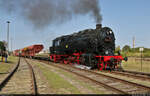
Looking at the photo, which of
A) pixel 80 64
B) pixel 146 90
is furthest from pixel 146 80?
pixel 80 64

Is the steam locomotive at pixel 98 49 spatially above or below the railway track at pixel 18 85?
above

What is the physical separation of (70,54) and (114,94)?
541 inches

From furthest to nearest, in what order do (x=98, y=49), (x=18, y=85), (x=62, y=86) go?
(x=98, y=49) → (x=18, y=85) → (x=62, y=86)

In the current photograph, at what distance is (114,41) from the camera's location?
1508 cm

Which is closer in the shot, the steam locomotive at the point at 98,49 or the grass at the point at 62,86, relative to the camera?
the grass at the point at 62,86

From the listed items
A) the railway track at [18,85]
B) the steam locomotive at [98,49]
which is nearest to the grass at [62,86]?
the railway track at [18,85]

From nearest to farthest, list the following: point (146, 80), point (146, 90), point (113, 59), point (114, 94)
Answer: point (114, 94), point (146, 90), point (146, 80), point (113, 59)

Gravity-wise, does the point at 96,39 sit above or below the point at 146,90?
above

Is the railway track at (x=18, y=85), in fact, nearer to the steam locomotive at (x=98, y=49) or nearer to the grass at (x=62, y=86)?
the grass at (x=62, y=86)

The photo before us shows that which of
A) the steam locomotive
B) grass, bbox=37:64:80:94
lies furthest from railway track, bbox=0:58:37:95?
the steam locomotive

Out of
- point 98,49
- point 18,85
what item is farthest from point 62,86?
point 98,49

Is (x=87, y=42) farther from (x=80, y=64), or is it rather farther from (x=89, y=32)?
(x=80, y=64)

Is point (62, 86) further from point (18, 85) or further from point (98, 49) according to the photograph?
point (98, 49)

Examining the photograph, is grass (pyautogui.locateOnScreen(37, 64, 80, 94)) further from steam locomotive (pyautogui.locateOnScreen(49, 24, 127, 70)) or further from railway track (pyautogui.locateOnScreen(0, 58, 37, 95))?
steam locomotive (pyautogui.locateOnScreen(49, 24, 127, 70))
